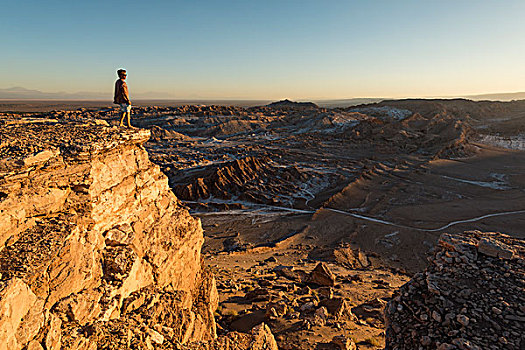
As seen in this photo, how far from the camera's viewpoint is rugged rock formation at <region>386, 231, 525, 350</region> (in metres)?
4.62

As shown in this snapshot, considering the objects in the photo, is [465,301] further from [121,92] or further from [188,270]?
[121,92]

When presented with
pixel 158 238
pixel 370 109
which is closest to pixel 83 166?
pixel 158 238

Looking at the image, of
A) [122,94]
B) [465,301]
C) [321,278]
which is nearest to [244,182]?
[321,278]

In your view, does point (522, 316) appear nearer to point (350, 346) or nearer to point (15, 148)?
point (350, 346)

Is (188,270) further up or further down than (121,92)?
further down

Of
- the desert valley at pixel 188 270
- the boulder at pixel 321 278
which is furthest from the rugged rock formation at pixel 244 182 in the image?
the boulder at pixel 321 278

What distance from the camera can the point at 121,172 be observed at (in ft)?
20.2

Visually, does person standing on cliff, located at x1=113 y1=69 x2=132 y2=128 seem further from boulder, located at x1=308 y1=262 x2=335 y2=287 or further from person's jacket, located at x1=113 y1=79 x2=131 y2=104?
boulder, located at x1=308 y1=262 x2=335 y2=287

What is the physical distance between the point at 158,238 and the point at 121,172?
1642mm

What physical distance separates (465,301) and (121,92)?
8364mm

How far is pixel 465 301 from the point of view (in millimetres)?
5121

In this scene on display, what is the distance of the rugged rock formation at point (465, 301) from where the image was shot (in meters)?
4.62

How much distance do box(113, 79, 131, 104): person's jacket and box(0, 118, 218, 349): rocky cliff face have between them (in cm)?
85

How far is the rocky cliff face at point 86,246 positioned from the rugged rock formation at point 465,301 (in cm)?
405
